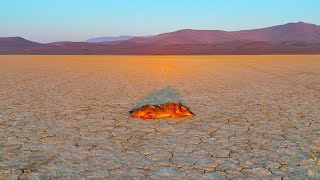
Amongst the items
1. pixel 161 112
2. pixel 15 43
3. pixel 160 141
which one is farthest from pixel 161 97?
pixel 15 43

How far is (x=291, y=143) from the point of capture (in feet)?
14.7

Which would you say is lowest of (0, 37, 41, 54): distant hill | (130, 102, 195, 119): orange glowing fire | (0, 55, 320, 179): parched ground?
(0, 55, 320, 179): parched ground

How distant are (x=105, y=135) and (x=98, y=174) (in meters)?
1.51

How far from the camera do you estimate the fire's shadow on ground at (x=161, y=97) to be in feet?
26.5

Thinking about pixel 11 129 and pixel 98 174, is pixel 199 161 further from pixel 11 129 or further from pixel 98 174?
pixel 11 129

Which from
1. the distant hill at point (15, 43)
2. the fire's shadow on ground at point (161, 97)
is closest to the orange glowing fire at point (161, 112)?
the fire's shadow on ground at point (161, 97)

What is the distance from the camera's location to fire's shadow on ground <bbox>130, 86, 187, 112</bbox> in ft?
26.5

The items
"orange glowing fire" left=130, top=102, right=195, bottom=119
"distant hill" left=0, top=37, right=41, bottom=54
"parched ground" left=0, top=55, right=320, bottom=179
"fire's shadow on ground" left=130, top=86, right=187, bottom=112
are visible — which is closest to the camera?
"parched ground" left=0, top=55, right=320, bottom=179

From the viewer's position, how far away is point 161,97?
8953mm

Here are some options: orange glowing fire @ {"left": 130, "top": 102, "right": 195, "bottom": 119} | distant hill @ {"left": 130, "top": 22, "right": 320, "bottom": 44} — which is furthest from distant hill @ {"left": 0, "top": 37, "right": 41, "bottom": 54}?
orange glowing fire @ {"left": 130, "top": 102, "right": 195, "bottom": 119}

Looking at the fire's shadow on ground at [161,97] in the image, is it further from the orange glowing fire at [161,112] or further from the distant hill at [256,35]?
the distant hill at [256,35]

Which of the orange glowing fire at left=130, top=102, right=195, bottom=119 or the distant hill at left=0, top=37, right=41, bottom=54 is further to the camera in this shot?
the distant hill at left=0, top=37, right=41, bottom=54

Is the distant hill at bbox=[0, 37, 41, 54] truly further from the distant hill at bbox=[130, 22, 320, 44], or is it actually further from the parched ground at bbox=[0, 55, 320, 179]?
the parched ground at bbox=[0, 55, 320, 179]

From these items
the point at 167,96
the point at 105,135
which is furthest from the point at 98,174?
the point at 167,96
